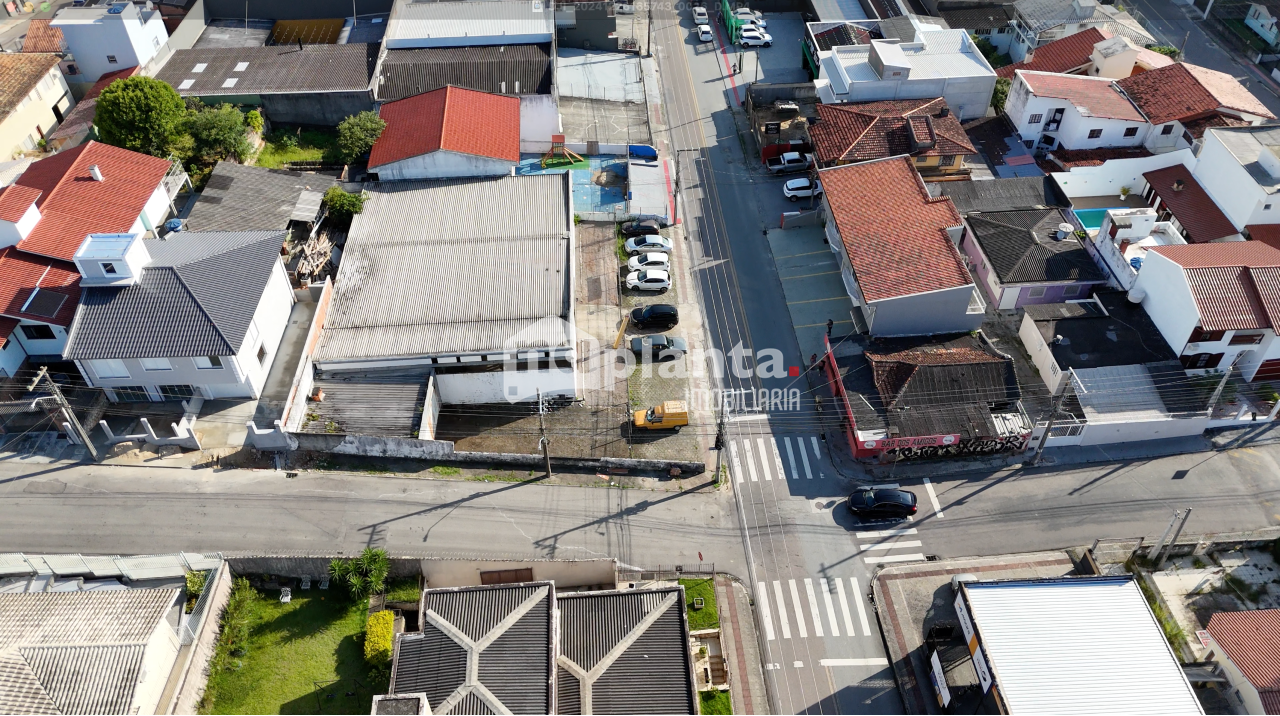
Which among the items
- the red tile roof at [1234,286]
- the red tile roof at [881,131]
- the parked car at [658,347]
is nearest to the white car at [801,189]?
the red tile roof at [881,131]

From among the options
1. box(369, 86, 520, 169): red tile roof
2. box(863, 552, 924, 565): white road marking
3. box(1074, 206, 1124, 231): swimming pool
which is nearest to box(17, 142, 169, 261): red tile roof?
box(369, 86, 520, 169): red tile roof

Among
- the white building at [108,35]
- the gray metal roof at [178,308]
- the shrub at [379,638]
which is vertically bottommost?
the shrub at [379,638]

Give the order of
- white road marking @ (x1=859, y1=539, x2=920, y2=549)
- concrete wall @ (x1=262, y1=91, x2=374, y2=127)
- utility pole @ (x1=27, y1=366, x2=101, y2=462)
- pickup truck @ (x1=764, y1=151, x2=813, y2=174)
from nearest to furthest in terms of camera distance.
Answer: utility pole @ (x1=27, y1=366, x2=101, y2=462), white road marking @ (x1=859, y1=539, x2=920, y2=549), pickup truck @ (x1=764, y1=151, x2=813, y2=174), concrete wall @ (x1=262, y1=91, x2=374, y2=127)

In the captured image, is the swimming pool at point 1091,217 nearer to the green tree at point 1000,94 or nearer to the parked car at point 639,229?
the green tree at point 1000,94

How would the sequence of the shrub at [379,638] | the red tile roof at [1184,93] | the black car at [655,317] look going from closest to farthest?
1. the shrub at [379,638]
2. the black car at [655,317]
3. the red tile roof at [1184,93]

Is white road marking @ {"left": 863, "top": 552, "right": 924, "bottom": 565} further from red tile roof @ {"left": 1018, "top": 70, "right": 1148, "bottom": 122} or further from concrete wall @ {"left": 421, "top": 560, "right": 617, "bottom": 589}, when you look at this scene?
red tile roof @ {"left": 1018, "top": 70, "right": 1148, "bottom": 122}

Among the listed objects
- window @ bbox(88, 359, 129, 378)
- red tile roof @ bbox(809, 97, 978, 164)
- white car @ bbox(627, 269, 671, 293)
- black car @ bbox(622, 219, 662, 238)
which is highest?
red tile roof @ bbox(809, 97, 978, 164)

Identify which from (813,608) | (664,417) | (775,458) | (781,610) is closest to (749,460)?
(775,458)
